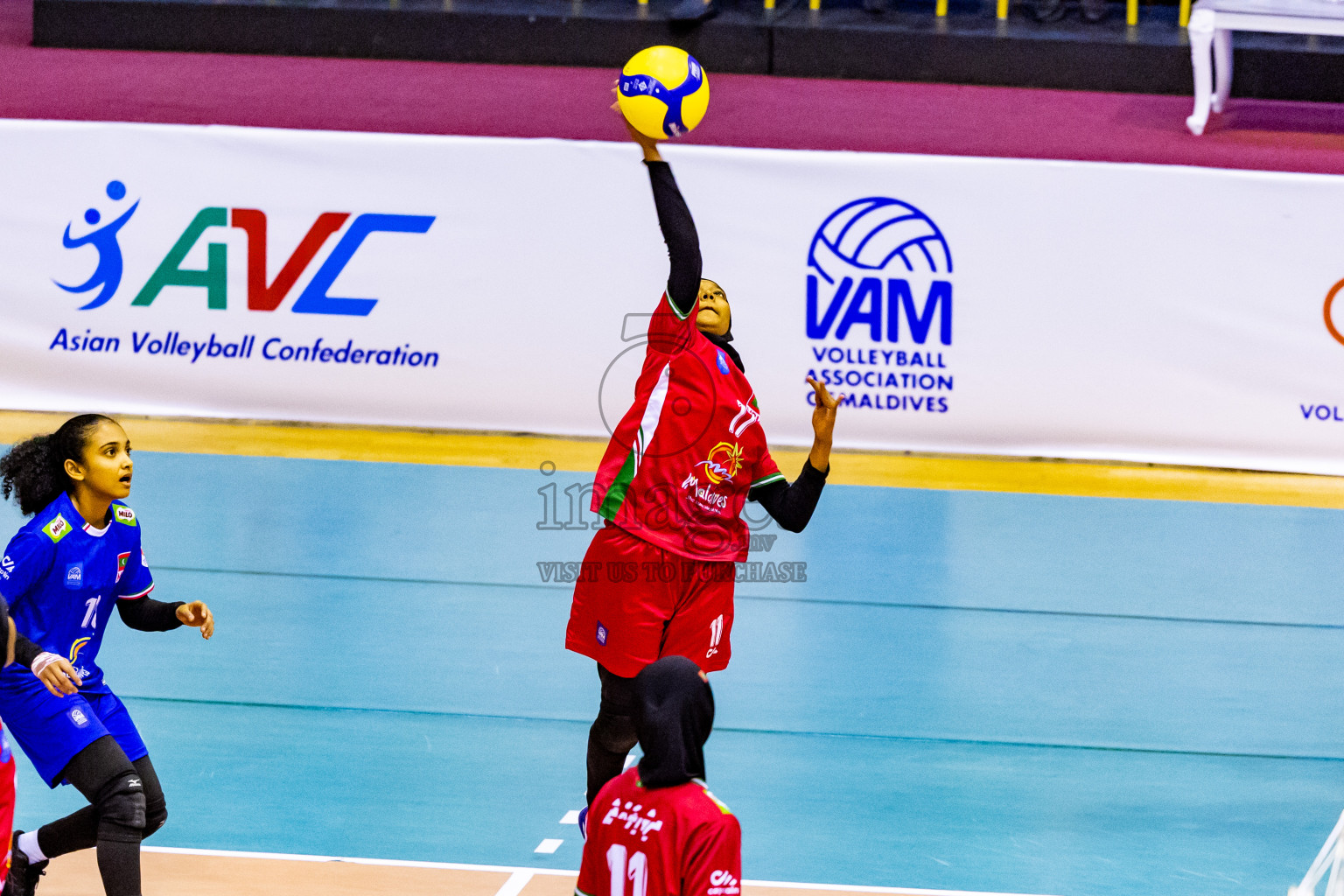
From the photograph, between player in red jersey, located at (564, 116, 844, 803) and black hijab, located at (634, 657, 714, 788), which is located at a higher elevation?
player in red jersey, located at (564, 116, 844, 803)

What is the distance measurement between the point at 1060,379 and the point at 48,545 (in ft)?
23.8

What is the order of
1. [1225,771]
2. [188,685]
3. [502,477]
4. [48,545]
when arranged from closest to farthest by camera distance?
[48,545] → [1225,771] → [188,685] → [502,477]

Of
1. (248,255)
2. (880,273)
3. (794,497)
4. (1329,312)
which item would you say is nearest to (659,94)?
(794,497)

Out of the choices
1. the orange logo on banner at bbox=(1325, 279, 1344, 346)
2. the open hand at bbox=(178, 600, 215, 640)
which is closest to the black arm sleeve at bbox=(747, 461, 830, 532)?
the open hand at bbox=(178, 600, 215, 640)

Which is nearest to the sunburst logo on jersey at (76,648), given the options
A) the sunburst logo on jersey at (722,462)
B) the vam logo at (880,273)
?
the sunburst logo on jersey at (722,462)

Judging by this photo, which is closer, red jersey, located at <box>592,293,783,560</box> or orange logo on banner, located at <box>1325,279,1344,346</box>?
red jersey, located at <box>592,293,783,560</box>

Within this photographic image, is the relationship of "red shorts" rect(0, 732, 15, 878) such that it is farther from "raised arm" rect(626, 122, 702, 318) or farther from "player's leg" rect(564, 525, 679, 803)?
"raised arm" rect(626, 122, 702, 318)

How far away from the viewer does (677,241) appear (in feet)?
16.3

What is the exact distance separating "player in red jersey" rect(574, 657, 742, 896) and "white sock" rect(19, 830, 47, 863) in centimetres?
241

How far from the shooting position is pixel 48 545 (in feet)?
16.1

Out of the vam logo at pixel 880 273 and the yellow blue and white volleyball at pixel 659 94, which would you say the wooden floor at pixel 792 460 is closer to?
A: the vam logo at pixel 880 273

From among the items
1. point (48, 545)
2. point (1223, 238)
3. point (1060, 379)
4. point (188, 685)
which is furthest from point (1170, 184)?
point (48, 545)

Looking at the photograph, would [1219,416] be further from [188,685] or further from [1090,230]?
[188,685]

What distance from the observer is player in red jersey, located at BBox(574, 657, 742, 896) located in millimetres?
3584
